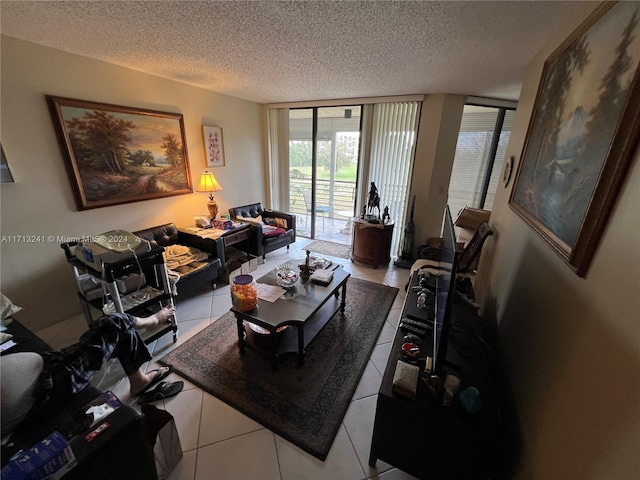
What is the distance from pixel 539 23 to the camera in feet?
4.80

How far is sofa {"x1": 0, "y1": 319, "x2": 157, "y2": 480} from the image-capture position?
2.82 feet

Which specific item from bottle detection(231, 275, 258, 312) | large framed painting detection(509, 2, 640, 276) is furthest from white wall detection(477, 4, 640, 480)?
bottle detection(231, 275, 258, 312)

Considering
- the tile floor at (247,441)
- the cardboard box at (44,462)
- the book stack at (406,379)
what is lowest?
the tile floor at (247,441)

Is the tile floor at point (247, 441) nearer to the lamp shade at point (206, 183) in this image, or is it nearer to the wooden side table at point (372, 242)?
the wooden side table at point (372, 242)

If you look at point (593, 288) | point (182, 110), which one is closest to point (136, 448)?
point (593, 288)

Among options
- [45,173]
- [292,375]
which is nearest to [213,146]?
[45,173]

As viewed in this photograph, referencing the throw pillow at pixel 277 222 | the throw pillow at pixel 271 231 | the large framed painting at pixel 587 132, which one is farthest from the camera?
the throw pillow at pixel 277 222

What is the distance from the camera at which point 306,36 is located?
1691 millimetres

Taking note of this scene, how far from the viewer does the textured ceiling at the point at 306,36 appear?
137 cm

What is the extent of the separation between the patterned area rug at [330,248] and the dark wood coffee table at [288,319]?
5.56ft

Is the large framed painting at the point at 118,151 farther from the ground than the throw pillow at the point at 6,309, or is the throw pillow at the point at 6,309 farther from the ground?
the large framed painting at the point at 118,151

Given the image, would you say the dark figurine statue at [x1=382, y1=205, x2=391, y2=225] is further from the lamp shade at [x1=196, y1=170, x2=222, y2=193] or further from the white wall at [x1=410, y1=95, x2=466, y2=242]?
the lamp shade at [x1=196, y1=170, x2=222, y2=193]

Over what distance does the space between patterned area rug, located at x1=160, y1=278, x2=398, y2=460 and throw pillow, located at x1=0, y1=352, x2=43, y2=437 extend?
95 cm

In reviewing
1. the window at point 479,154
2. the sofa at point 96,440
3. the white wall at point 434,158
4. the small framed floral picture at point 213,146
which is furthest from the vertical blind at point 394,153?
the sofa at point 96,440
